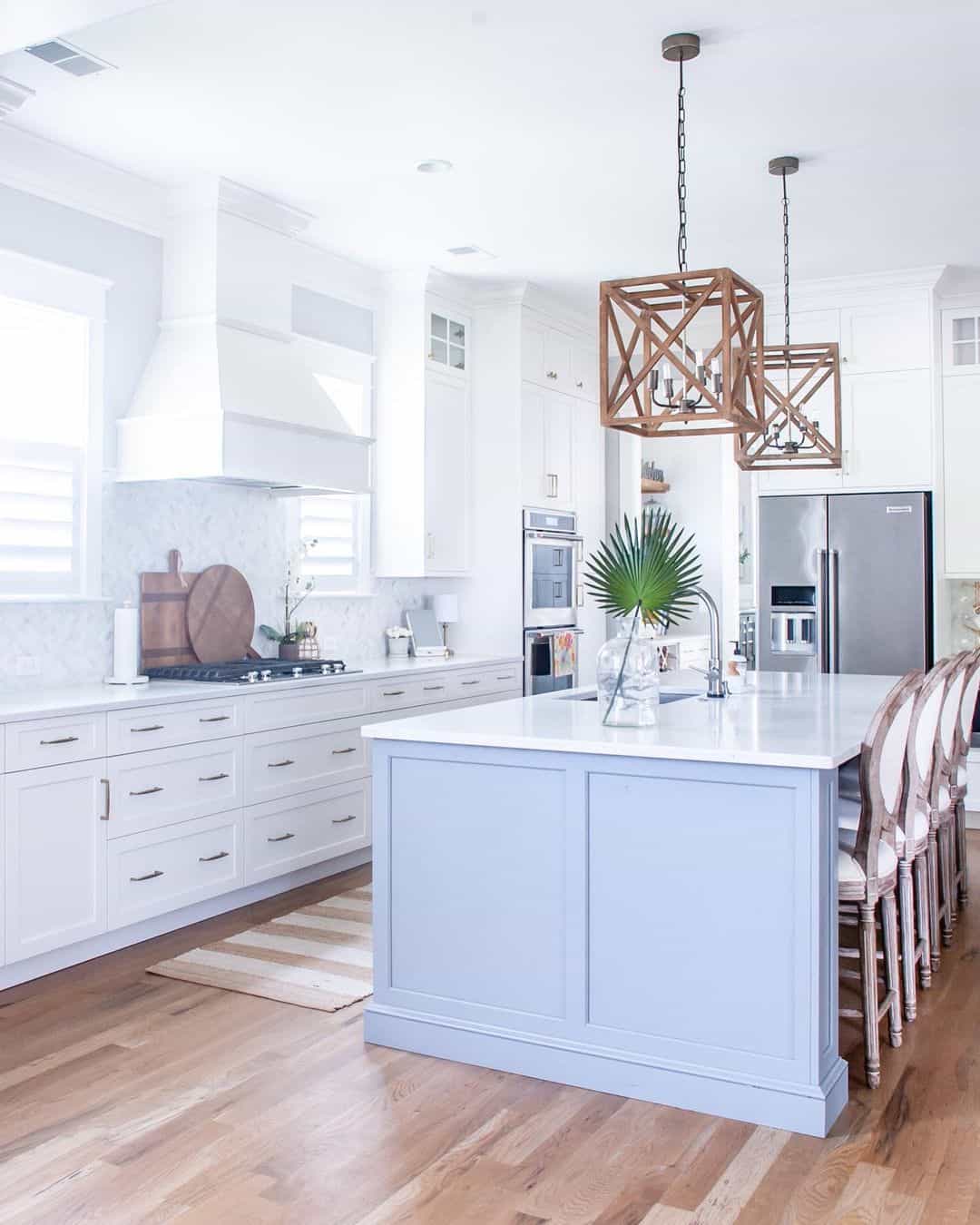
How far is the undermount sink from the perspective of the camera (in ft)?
13.6

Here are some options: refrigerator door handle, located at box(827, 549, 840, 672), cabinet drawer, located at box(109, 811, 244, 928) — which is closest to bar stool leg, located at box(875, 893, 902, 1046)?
cabinet drawer, located at box(109, 811, 244, 928)

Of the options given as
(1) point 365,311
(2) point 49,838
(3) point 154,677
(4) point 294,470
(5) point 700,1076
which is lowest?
(5) point 700,1076

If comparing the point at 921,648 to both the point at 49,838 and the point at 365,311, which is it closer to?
the point at 365,311

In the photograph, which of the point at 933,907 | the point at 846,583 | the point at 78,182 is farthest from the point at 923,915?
the point at 78,182

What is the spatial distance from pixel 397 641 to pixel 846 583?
8.11 ft

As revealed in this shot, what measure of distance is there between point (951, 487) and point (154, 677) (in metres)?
4.43

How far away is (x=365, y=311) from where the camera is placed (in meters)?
6.22

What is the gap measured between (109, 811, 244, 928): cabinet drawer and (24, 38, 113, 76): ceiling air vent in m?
2.46

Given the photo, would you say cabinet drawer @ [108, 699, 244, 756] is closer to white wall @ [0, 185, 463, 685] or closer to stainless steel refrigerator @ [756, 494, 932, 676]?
white wall @ [0, 185, 463, 685]

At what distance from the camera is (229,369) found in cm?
477

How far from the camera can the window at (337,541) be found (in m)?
5.89

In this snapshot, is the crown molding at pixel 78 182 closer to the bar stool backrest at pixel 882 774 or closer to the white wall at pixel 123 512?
the white wall at pixel 123 512

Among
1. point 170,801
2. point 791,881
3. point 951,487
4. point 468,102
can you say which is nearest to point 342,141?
point 468,102

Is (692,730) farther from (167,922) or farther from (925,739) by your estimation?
(167,922)
